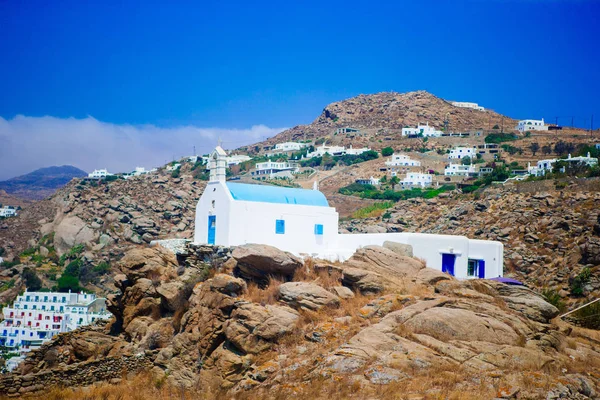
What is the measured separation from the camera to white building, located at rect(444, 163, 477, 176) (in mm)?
87938

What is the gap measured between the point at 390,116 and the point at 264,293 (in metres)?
127

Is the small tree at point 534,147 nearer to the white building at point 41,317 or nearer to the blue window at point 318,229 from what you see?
the white building at point 41,317

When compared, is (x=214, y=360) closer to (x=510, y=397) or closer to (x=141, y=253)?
(x=141, y=253)

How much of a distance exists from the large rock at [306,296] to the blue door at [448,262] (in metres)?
8.08

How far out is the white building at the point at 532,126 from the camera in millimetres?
118500

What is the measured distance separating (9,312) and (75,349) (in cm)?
3231

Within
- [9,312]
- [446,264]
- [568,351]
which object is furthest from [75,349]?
[9,312]

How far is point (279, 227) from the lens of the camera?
2606cm

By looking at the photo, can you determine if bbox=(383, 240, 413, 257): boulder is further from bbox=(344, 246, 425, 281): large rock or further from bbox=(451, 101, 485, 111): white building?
bbox=(451, 101, 485, 111): white building

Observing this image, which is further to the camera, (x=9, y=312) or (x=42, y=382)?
(x=9, y=312)


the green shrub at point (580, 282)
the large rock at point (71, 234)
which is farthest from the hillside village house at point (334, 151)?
the green shrub at point (580, 282)

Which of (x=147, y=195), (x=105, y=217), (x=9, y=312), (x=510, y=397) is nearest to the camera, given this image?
(x=510, y=397)

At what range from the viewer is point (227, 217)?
24.9 meters

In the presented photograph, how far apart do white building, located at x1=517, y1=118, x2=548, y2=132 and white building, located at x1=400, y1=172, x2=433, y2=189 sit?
137ft
